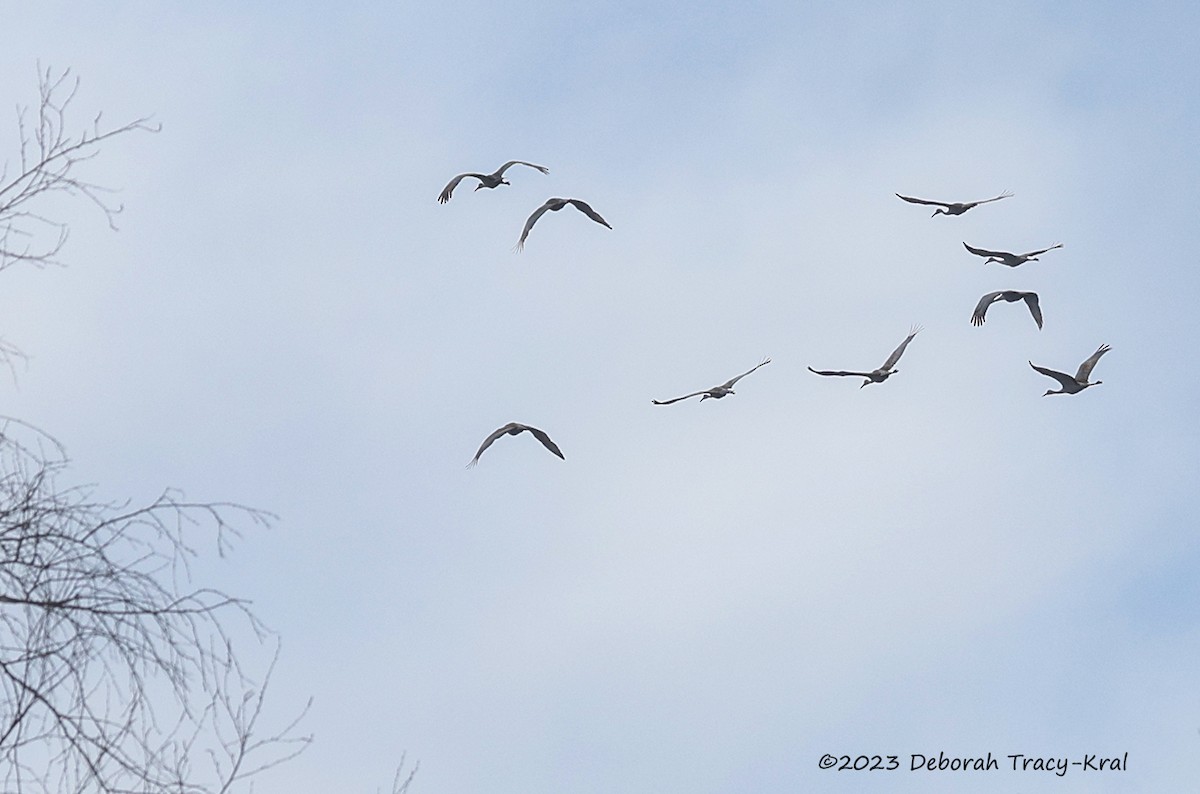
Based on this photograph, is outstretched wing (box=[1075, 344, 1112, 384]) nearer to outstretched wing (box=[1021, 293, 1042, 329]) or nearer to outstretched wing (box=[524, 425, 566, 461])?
outstretched wing (box=[1021, 293, 1042, 329])

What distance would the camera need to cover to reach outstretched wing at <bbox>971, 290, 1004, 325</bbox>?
20469 mm

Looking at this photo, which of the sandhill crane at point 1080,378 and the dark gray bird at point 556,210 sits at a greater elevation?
the dark gray bird at point 556,210

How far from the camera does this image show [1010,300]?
21516 millimetres

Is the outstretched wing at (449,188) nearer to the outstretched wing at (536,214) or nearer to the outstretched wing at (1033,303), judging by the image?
the outstretched wing at (536,214)

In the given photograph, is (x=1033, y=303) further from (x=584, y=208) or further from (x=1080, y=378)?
(x=584, y=208)

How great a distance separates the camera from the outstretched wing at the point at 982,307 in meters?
20.5

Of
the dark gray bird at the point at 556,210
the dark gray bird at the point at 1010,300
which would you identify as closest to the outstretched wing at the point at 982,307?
the dark gray bird at the point at 1010,300

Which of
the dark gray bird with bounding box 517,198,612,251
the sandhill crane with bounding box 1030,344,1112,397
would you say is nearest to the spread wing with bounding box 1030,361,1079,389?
the sandhill crane with bounding box 1030,344,1112,397

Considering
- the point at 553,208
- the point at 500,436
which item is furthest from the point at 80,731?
the point at 553,208

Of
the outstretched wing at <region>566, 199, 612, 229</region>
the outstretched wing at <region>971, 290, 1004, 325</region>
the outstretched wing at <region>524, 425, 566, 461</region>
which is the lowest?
the outstretched wing at <region>524, 425, 566, 461</region>

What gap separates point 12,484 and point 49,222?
3.22ft

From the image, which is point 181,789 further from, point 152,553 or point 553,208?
point 553,208

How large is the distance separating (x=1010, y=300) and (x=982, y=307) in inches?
35.3

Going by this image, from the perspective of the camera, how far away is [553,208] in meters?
21.2
